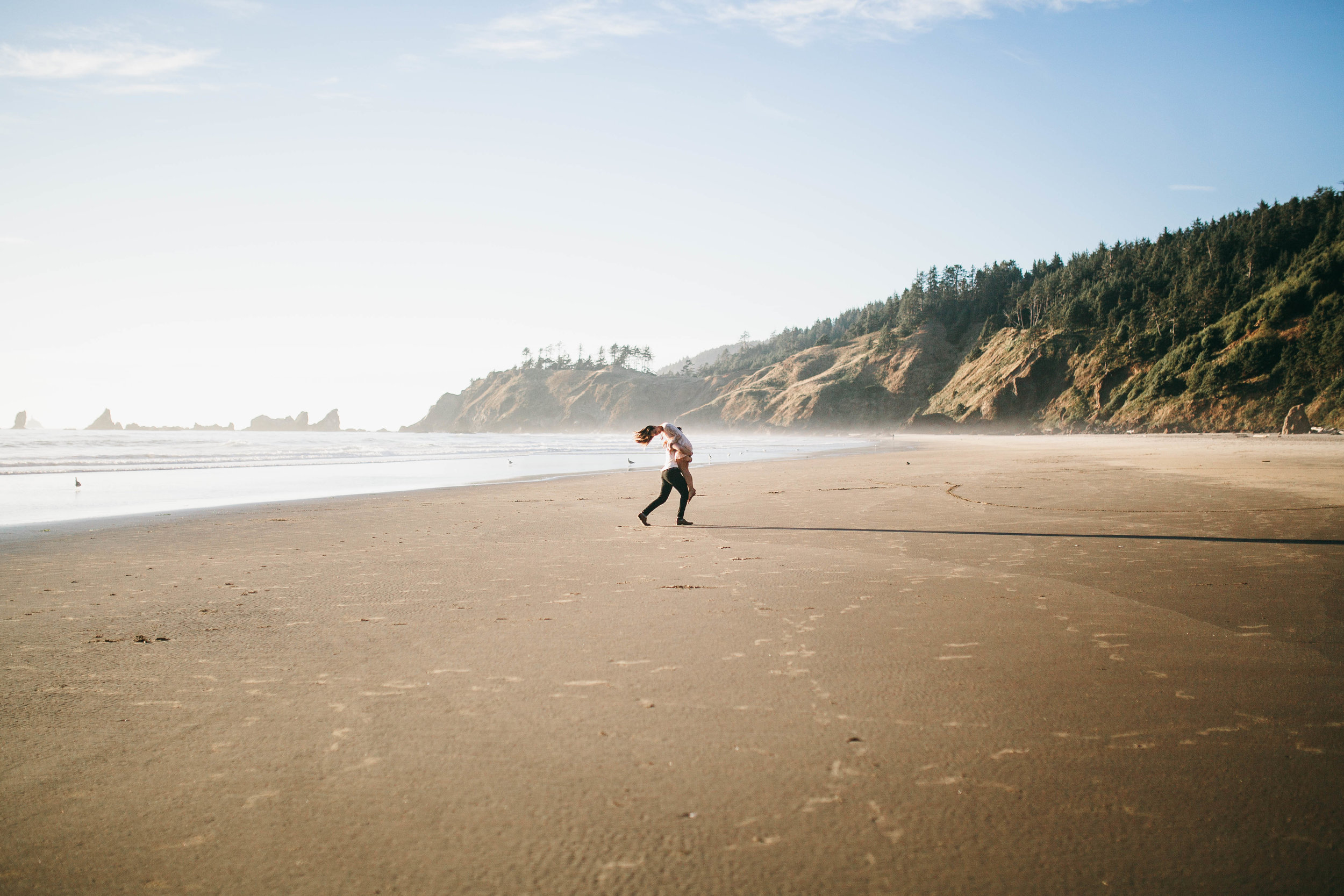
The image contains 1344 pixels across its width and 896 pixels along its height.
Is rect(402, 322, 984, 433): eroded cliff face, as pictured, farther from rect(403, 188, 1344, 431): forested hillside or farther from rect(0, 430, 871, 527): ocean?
rect(0, 430, 871, 527): ocean

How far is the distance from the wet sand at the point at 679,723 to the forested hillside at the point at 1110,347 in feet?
187

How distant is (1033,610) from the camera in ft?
18.6

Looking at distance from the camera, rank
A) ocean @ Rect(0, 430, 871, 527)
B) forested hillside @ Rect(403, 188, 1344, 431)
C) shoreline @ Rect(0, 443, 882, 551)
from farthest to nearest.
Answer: forested hillside @ Rect(403, 188, 1344, 431) → ocean @ Rect(0, 430, 871, 527) → shoreline @ Rect(0, 443, 882, 551)

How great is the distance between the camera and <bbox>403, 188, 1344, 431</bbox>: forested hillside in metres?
54.8

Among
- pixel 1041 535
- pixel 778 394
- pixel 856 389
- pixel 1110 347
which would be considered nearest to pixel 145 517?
pixel 1041 535

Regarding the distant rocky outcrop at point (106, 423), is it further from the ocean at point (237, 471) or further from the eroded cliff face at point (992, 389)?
the ocean at point (237, 471)

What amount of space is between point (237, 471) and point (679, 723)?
26204 mm

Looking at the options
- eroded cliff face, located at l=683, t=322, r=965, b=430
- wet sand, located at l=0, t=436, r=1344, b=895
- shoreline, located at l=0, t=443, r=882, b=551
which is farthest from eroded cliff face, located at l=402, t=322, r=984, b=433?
wet sand, located at l=0, t=436, r=1344, b=895

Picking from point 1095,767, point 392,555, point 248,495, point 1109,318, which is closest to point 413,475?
point 248,495

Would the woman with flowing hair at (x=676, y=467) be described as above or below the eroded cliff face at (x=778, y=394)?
below

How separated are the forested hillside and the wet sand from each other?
57.0 meters

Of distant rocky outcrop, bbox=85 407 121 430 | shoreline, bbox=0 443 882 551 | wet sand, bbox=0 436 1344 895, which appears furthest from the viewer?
distant rocky outcrop, bbox=85 407 121 430

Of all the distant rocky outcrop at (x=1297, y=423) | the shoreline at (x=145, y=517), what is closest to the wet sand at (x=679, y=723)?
the shoreline at (x=145, y=517)

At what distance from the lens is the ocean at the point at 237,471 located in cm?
1487
